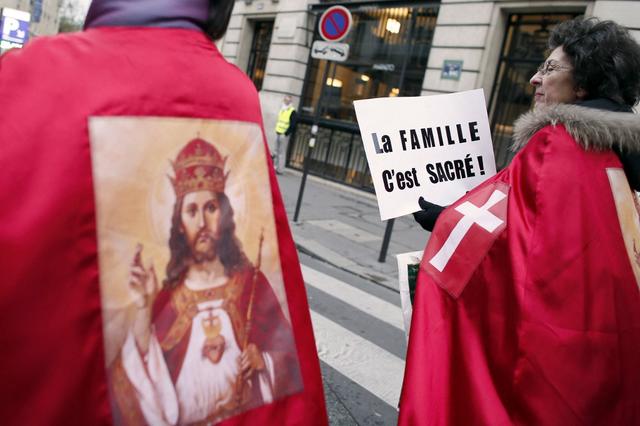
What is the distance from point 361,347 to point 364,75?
9.98 metres

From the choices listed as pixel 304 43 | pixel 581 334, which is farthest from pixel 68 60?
pixel 304 43

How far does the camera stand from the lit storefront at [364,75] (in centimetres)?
1168

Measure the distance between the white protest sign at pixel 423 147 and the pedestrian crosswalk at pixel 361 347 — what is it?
5.00 feet

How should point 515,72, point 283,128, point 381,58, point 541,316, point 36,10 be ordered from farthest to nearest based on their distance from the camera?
1. point 36,10
2. point 283,128
3. point 381,58
4. point 515,72
5. point 541,316

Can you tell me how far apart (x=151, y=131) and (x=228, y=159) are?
0.20m

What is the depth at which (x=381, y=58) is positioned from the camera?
12.6 metres

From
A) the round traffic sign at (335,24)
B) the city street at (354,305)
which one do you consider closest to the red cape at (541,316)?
the city street at (354,305)

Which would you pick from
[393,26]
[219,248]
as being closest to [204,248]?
[219,248]

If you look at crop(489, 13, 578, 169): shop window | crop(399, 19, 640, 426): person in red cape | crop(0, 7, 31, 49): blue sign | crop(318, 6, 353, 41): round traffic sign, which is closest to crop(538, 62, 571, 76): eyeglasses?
crop(399, 19, 640, 426): person in red cape

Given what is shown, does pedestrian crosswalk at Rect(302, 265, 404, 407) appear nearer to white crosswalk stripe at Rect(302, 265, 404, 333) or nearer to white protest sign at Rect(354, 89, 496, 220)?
white crosswalk stripe at Rect(302, 265, 404, 333)

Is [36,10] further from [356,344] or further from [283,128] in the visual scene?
[356,344]

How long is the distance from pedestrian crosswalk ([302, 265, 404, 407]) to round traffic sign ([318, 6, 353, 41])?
3.78m

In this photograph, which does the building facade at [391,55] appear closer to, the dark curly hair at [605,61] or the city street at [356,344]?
the city street at [356,344]

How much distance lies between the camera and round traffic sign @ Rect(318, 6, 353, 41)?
291 inches
